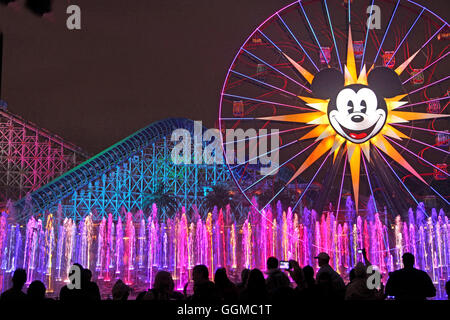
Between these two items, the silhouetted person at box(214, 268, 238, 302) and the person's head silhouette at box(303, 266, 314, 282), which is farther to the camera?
the person's head silhouette at box(303, 266, 314, 282)

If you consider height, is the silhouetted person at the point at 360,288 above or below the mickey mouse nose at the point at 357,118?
below

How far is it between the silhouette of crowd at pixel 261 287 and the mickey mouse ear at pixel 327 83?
32.8 feet

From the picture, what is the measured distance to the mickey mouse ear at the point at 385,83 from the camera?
16062 mm

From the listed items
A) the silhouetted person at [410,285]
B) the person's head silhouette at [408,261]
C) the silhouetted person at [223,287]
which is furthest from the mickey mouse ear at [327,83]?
the silhouetted person at [223,287]

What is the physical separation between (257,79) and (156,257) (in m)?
17.1

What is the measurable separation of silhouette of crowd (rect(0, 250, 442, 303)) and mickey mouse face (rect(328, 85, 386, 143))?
9532 mm

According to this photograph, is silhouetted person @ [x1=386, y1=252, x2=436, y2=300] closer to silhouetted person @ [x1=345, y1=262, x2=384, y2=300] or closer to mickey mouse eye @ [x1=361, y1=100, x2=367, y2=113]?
silhouetted person @ [x1=345, y1=262, x2=384, y2=300]

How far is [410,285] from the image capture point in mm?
5773

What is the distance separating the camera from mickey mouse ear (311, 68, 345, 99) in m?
16.1

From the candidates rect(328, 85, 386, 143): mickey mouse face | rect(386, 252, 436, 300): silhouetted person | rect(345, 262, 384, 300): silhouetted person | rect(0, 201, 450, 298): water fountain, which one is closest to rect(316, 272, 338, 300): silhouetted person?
rect(345, 262, 384, 300): silhouetted person

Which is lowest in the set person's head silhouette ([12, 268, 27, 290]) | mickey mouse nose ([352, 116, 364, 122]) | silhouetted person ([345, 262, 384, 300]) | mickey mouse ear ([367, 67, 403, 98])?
silhouetted person ([345, 262, 384, 300])

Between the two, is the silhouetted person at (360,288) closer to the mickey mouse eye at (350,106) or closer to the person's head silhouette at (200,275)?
the person's head silhouette at (200,275)

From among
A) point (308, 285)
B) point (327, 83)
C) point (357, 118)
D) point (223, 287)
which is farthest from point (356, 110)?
point (223, 287)

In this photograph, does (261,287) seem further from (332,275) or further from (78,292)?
(332,275)
